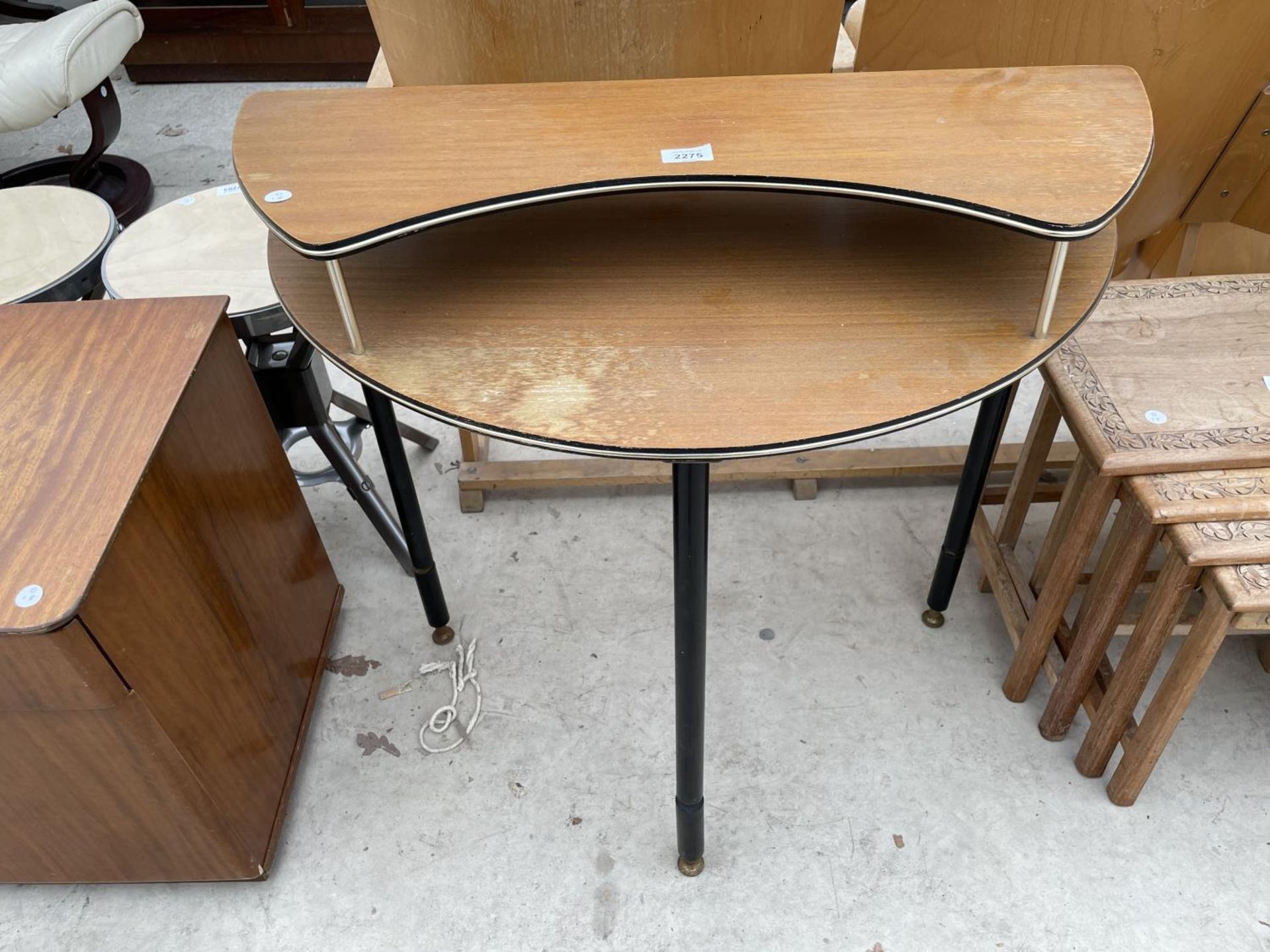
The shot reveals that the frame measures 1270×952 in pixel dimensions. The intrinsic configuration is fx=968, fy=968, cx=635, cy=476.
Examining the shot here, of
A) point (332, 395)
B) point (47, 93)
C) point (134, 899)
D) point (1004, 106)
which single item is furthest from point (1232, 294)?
point (47, 93)

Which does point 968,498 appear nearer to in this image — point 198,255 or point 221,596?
point 221,596

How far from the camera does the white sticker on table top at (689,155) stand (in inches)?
36.6

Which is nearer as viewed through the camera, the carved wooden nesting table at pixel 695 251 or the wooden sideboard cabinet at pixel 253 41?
the carved wooden nesting table at pixel 695 251

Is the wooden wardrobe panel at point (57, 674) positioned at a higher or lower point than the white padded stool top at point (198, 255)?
lower

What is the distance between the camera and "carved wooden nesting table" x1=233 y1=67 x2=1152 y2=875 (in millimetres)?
892

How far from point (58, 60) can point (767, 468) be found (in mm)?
1977

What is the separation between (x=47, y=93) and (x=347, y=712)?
1800 mm

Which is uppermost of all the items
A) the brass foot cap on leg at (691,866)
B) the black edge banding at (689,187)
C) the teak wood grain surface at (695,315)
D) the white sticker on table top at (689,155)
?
the white sticker on table top at (689,155)

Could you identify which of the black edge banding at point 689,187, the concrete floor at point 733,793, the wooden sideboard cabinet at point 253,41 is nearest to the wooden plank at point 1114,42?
the black edge banding at point 689,187

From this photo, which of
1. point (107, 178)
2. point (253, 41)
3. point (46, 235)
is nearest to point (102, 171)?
point (107, 178)

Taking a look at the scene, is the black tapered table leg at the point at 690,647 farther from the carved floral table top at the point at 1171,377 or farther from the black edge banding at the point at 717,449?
the carved floral table top at the point at 1171,377

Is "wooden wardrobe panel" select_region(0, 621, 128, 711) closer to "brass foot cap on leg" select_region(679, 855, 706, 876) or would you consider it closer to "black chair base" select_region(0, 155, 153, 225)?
"brass foot cap on leg" select_region(679, 855, 706, 876)

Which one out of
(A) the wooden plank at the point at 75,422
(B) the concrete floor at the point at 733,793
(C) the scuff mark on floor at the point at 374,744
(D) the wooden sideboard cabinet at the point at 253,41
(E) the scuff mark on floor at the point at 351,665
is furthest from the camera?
(D) the wooden sideboard cabinet at the point at 253,41

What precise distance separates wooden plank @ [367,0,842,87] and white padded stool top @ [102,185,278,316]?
1.22 feet
